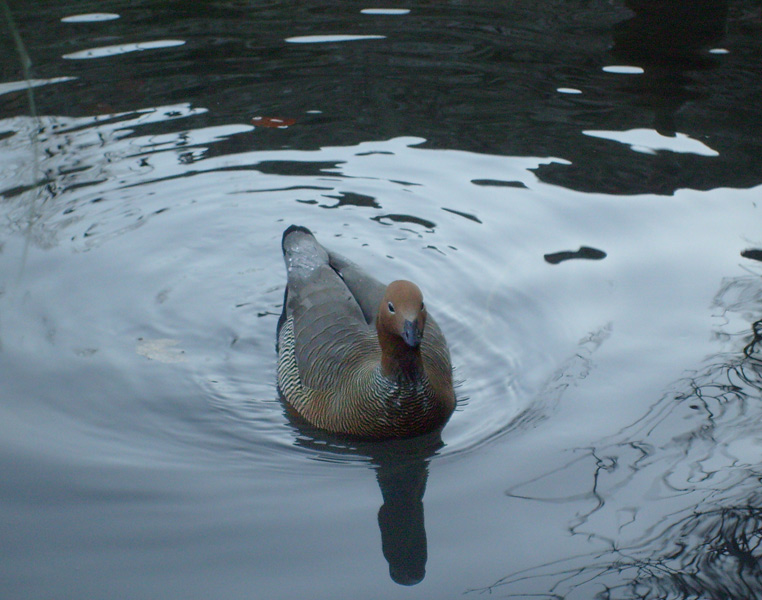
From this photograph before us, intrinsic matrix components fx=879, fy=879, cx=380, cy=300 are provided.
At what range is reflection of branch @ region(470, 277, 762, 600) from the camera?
13.2 ft

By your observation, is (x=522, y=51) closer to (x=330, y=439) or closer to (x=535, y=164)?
(x=535, y=164)

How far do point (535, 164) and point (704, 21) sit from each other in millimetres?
4632

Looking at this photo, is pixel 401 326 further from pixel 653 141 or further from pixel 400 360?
pixel 653 141

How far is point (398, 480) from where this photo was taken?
4820 millimetres

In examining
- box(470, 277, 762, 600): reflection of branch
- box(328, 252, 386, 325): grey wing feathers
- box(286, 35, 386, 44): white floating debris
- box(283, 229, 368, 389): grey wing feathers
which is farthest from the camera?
box(286, 35, 386, 44): white floating debris

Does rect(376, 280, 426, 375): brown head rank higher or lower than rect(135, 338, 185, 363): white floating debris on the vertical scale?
higher

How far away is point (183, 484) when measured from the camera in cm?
464

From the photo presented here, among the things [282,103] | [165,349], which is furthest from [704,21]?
[165,349]

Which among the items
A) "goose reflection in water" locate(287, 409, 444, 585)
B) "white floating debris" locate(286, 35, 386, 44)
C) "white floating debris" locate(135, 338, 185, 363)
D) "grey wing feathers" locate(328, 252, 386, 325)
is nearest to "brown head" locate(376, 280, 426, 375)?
"goose reflection in water" locate(287, 409, 444, 585)

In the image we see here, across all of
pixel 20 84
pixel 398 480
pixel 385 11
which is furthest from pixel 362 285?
pixel 385 11

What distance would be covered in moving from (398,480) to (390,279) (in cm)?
242

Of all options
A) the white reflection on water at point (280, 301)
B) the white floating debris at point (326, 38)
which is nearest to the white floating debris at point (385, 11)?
the white floating debris at point (326, 38)

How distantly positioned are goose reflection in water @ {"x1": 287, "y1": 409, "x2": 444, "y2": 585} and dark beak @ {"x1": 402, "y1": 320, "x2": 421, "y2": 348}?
2.30ft

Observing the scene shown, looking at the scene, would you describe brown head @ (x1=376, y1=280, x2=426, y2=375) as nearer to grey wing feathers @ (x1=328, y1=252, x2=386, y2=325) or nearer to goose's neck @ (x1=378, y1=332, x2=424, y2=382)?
goose's neck @ (x1=378, y1=332, x2=424, y2=382)
